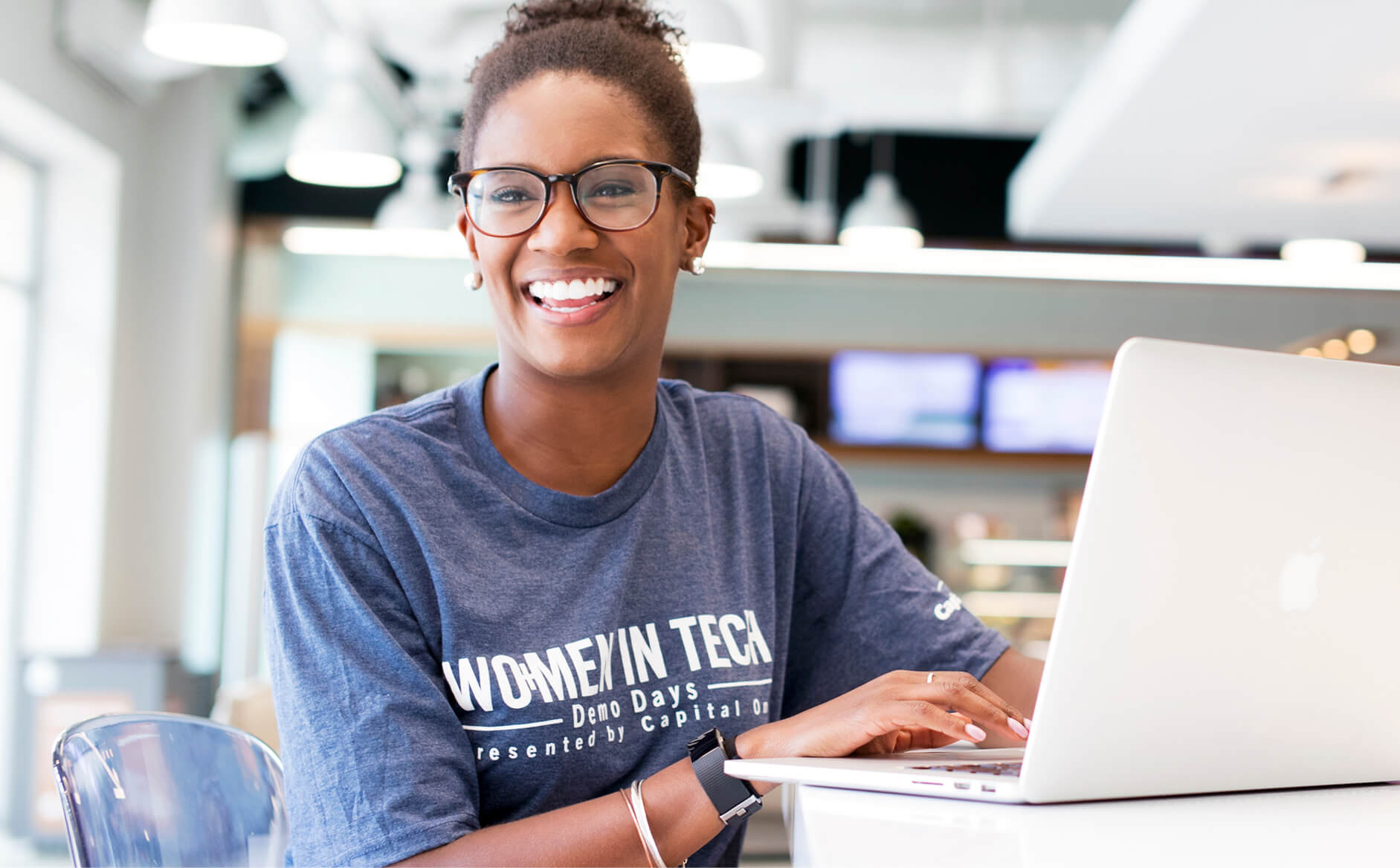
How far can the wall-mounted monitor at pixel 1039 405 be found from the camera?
7180 millimetres

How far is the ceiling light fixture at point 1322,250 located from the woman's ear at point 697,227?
5.21 meters

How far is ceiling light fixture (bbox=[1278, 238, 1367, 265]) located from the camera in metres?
5.77

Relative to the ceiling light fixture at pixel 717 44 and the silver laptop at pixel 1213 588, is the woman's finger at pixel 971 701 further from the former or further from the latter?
the ceiling light fixture at pixel 717 44

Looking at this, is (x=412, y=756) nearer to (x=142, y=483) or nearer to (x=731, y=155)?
(x=731, y=155)

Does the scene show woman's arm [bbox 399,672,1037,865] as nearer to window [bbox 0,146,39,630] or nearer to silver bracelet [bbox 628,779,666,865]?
silver bracelet [bbox 628,779,666,865]

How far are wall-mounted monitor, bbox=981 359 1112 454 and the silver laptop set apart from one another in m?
6.41

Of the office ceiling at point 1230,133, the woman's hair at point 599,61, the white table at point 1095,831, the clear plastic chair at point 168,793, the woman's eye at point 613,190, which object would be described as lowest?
the clear plastic chair at point 168,793

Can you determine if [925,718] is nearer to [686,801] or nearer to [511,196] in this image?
[686,801]

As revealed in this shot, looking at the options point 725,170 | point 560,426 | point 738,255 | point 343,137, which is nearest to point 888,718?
point 560,426

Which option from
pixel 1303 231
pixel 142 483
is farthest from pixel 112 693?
pixel 1303 231

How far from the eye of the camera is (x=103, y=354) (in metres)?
5.57

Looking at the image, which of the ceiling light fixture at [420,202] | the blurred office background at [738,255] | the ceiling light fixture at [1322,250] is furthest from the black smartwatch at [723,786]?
the ceiling light fixture at [1322,250]

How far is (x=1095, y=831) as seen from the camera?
0.78m

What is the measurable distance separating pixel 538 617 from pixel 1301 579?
25.5 inches
